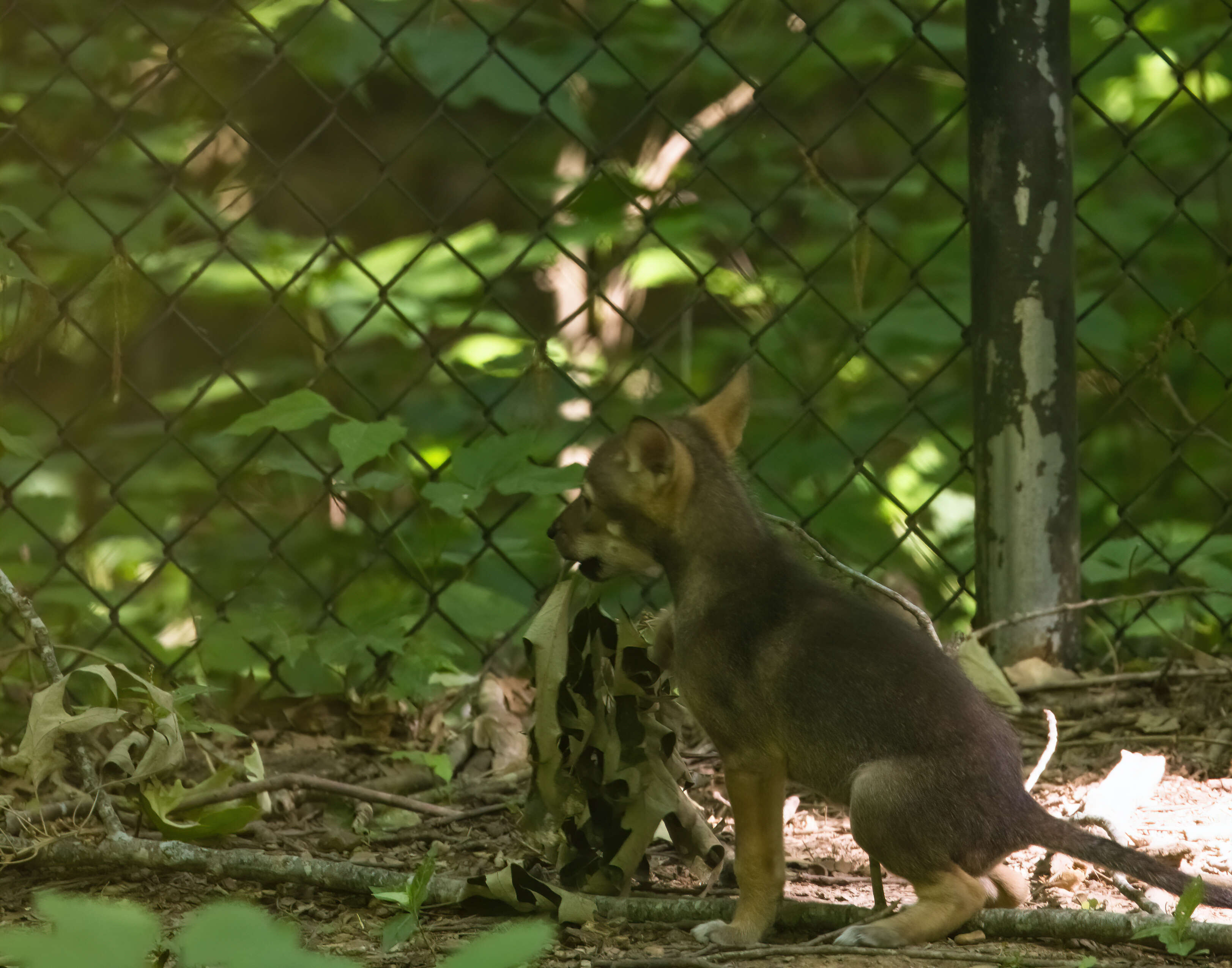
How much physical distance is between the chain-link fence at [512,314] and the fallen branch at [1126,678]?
16 cm

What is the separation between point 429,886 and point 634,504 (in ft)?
3.28

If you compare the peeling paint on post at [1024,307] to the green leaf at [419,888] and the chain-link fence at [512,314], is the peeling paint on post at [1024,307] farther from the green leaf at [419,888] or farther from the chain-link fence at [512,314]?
the green leaf at [419,888]

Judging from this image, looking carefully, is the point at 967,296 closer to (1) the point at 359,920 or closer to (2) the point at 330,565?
(2) the point at 330,565

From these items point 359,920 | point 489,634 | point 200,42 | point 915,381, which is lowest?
point 359,920

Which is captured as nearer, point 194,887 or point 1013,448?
point 194,887

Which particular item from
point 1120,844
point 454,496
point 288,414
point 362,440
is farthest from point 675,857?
point 288,414

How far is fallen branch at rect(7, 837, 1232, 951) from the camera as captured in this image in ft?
9.01

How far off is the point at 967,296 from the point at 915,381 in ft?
4.13

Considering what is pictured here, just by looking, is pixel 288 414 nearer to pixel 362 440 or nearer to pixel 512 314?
pixel 362 440

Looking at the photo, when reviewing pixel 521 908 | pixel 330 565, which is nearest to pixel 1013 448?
pixel 521 908

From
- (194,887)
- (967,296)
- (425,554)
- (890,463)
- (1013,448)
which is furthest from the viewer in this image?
(890,463)

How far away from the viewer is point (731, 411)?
365 cm

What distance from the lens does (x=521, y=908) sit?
2.93 meters

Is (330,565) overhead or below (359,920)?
overhead
